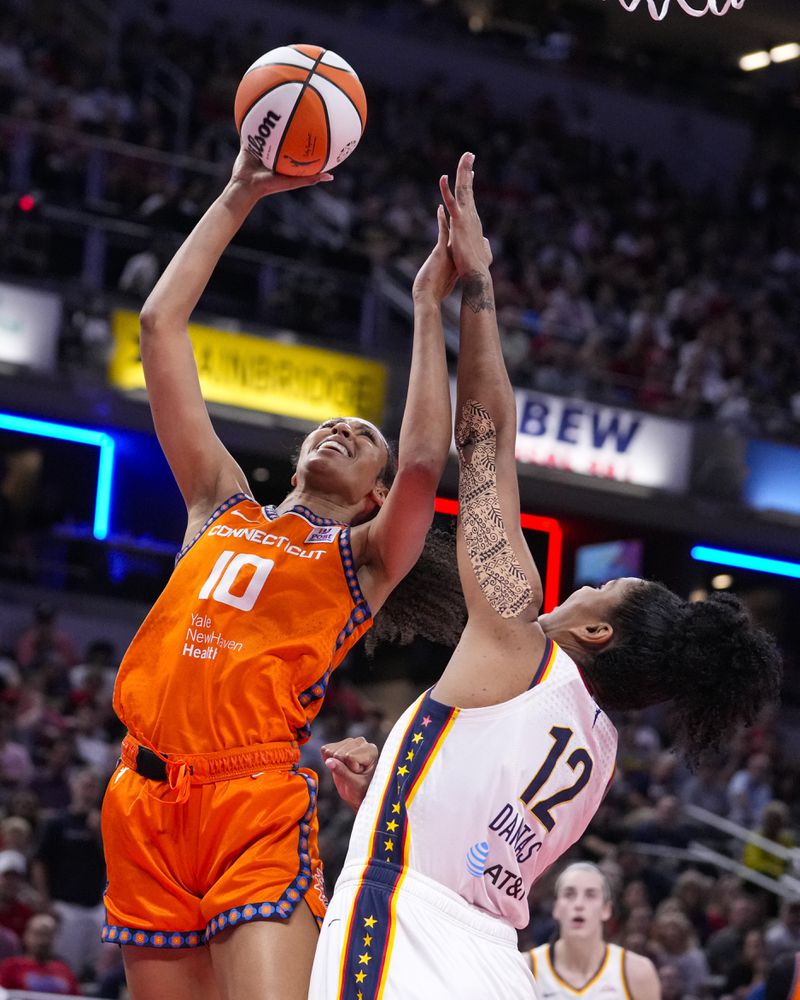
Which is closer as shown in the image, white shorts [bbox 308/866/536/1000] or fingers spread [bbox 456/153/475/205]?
white shorts [bbox 308/866/536/1000]

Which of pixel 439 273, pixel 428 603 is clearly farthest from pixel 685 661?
pixel 428 603

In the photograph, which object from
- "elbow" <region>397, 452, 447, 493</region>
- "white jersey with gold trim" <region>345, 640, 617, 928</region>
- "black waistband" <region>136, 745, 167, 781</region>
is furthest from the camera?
"black waistband" <region>136, 745, 167, 781</region>

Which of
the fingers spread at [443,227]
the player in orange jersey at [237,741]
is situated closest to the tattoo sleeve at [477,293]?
the fingers spread at [443,227]

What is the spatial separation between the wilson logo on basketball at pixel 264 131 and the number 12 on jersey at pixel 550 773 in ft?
6.25

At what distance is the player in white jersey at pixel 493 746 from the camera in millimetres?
2682

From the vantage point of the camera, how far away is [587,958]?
265 inches

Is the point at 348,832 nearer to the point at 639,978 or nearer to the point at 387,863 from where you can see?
the point at 639,978

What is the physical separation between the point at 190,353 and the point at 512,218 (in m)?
14.4

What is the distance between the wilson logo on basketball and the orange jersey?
97 cm

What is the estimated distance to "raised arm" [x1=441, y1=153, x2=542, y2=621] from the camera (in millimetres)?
2838

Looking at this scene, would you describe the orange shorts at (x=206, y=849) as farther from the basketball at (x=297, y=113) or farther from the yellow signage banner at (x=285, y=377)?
the yellow signage banner at (x=285, y=377)

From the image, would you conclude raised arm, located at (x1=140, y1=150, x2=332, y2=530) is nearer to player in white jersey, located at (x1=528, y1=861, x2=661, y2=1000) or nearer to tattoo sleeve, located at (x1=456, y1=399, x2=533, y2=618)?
tattoo sleeve, located at (x1=456, y1=399, x2=533, y2=618)

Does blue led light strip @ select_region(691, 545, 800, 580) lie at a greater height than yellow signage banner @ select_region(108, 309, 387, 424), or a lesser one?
lesser

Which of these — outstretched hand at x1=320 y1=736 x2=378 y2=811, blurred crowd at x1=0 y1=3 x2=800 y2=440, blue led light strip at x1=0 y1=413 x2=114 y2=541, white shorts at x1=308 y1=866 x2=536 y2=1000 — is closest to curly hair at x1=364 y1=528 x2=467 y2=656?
outstretched hand at x1=320 y1=736 x2=378 y2=811
